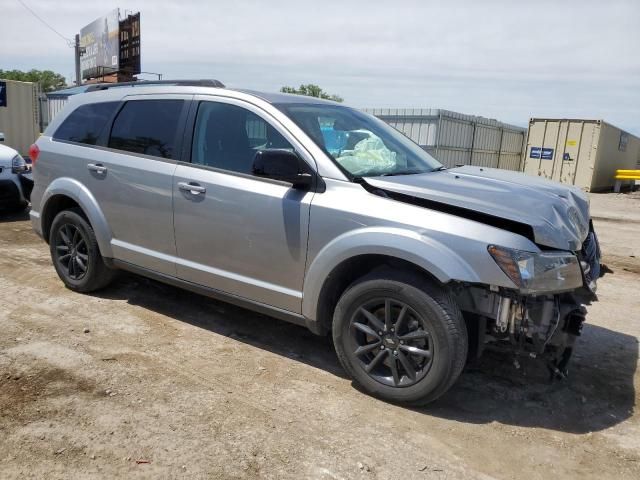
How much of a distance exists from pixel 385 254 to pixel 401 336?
509 millimetres

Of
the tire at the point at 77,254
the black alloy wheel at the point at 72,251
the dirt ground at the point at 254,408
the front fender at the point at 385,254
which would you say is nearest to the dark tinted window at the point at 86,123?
the tire at the point at 77,254

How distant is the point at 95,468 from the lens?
8.86 feet

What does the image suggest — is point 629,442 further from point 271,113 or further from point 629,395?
point 271,113

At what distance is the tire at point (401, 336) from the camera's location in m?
3.19

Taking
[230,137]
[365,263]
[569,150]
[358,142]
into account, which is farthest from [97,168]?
[569,150]

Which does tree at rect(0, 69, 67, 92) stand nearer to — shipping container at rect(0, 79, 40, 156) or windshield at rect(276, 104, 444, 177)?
shipping container at rect(0, 79, 40, 156)

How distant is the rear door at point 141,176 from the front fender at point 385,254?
4.37 ft

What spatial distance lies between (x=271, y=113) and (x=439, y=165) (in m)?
1.51

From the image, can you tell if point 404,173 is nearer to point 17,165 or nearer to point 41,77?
point 17,165

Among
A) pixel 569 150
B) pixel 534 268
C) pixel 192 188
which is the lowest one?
pixel 534 268

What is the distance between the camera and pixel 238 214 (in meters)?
3.88

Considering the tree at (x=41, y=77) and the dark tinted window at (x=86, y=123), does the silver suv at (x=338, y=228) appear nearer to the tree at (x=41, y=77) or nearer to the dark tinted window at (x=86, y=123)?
the dark tinted window at (x=86, y=123)

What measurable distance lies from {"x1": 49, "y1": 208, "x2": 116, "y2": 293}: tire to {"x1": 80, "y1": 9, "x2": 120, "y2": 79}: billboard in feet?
103

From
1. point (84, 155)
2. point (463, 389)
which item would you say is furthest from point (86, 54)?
point (463, 389)
